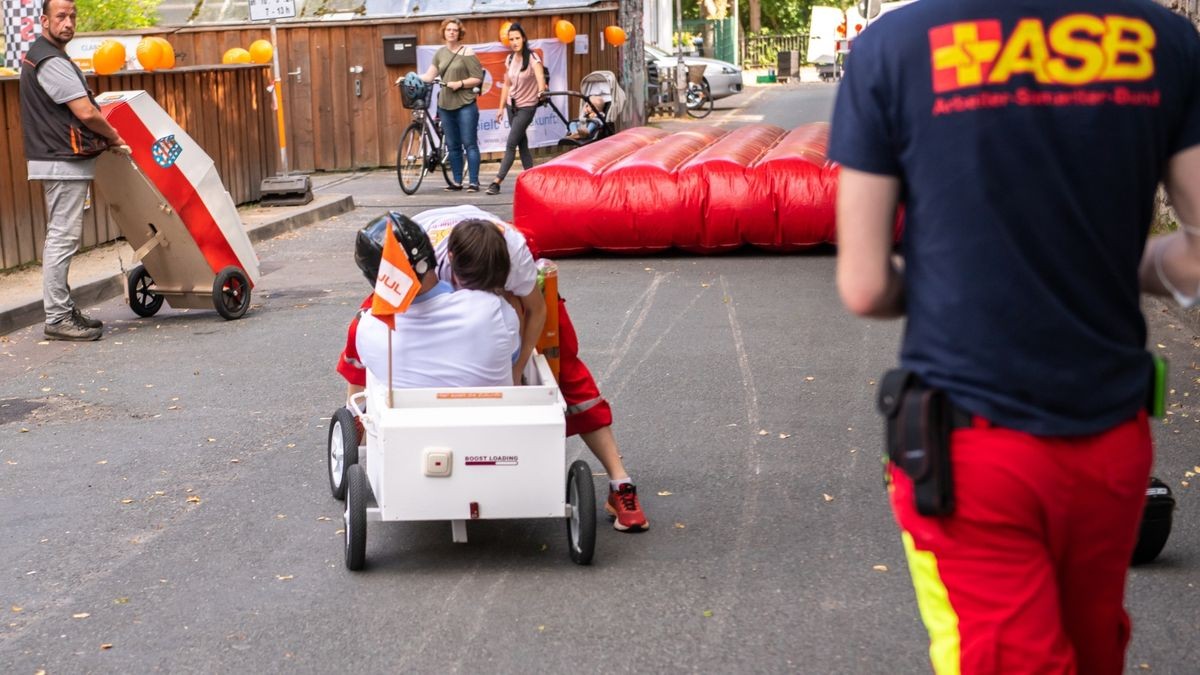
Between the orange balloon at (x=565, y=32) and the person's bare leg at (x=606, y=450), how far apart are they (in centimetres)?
1814

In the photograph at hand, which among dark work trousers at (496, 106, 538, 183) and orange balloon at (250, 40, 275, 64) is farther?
orange balloon at (250, 40, 275, 64)

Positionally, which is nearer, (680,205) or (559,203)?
(680,205)

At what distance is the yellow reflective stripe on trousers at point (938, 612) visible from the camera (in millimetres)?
2580

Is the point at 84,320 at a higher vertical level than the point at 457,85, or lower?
lower

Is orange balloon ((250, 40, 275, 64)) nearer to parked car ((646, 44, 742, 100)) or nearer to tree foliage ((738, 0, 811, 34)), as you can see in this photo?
parked car ((646, 44, 742, 100))

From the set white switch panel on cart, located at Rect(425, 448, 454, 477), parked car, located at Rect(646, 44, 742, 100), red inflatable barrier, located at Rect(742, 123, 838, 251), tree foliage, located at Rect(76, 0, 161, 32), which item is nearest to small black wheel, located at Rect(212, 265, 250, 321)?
red inflatable barrier, located at Rect(742, 123, 838, 251)

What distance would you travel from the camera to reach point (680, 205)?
1292cm

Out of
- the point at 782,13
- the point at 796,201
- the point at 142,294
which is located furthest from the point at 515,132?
the point at 782,13

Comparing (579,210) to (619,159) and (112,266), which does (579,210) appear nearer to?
(619,159)

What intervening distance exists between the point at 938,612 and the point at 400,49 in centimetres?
2099

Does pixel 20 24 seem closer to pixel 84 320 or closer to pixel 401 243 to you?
pixel 84 320

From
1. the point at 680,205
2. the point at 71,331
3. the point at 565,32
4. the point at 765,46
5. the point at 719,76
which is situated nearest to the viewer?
the point at 71,331

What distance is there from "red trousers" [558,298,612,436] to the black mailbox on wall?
17613 mm

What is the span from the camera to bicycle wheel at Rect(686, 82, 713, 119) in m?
34.4
